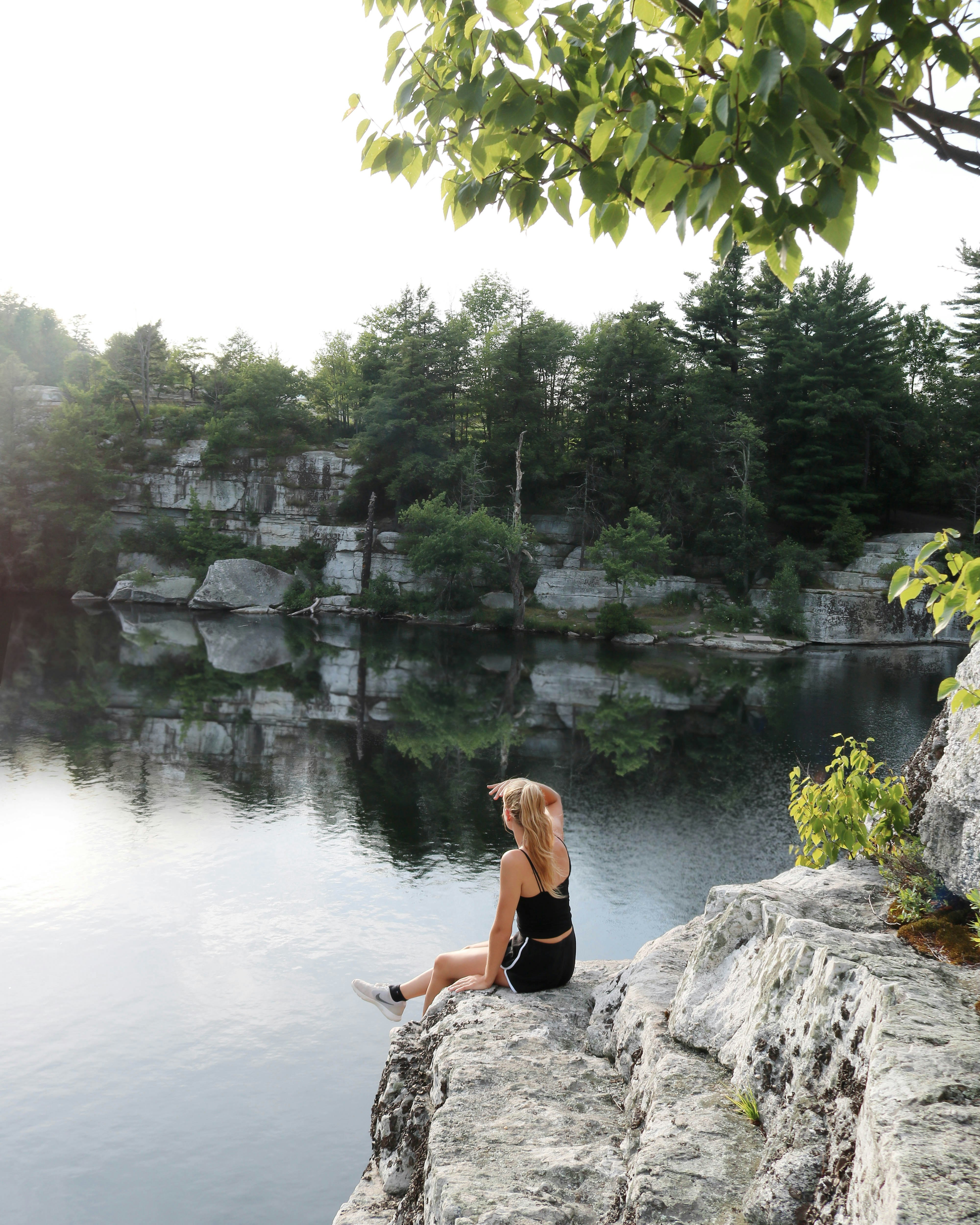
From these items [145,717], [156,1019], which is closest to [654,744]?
[145,717]

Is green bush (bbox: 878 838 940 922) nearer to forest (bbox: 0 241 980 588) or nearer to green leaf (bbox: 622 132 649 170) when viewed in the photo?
green leaf (bbox: 622 132 649 170)

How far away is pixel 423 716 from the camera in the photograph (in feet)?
60.2

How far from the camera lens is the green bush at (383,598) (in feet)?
128

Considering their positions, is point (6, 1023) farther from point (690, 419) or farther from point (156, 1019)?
point (690, 419)

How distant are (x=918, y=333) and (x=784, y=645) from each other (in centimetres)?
2643

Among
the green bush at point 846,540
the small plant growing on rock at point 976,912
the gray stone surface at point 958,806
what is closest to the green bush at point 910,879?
the gray stone surface at point 958,806

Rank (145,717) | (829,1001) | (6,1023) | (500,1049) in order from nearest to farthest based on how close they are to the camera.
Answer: (829,1001) → (500,1049) → (6,1023) → (145,717)

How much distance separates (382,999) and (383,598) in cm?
3354

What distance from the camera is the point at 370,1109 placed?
19.2 feet

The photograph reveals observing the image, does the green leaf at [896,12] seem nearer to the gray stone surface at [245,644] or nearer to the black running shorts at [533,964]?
the black running shorts at [533,964]

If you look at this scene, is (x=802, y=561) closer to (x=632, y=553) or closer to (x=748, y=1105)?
(x=632, y=553)

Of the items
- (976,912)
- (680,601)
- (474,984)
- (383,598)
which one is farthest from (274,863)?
(680,601)

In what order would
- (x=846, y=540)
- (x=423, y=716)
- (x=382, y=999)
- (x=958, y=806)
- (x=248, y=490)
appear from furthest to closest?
(x=248, y=490), (x=846, y=540), (x=423, y=716), (x=382, y=999), (x=958, y=806)

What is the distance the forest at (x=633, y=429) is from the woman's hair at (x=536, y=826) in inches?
1408
